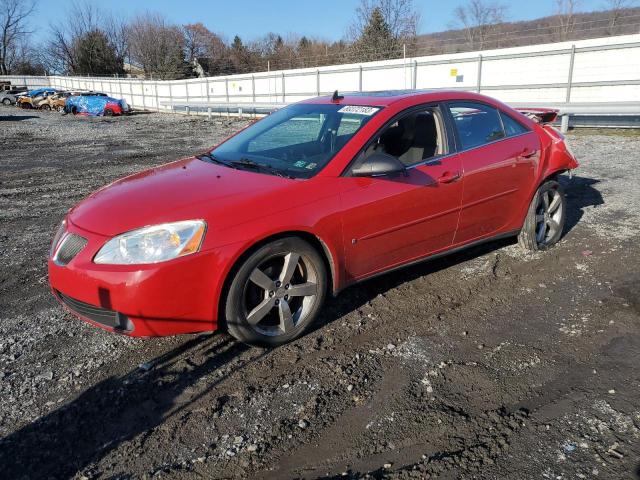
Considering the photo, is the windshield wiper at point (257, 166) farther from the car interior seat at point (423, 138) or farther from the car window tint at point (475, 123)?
the car window tint at point (475, 123)

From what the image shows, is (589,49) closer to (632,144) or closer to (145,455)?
(632,144)

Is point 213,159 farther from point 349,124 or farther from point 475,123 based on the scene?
point 475,123

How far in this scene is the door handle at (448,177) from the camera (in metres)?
4.02

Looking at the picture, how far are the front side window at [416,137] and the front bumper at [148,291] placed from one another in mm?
1745

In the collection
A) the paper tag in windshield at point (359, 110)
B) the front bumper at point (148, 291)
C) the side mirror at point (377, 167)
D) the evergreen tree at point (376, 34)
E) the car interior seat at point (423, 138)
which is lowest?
the front bumper at point (148, 291)

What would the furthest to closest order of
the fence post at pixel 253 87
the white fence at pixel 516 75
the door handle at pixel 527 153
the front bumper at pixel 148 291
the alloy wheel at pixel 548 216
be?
1. the fence post at pixel 253 87
2. the white fence at pixel 516 75
3. the alloy wheel at pixel 548 216
4. the door handle at pixel 527 153
5. the front bumper at pixel 148 291

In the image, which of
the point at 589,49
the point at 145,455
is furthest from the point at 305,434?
the point at 589,49

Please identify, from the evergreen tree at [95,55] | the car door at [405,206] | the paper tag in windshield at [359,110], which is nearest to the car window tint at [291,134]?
the paper tag in windshield at [359,110]

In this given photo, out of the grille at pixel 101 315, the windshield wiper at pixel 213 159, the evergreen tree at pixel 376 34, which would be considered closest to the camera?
the grille at pixel 101 315

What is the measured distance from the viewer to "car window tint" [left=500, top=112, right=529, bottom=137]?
4.75 metres

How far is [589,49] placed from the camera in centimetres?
1600

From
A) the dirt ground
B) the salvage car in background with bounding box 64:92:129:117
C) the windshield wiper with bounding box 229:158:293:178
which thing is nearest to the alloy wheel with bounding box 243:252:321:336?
the dirt ground

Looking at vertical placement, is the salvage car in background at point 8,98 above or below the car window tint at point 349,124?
below

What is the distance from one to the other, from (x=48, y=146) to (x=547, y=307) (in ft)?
51.9
